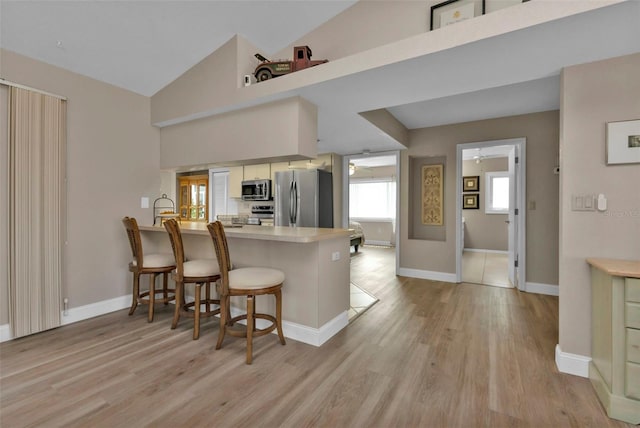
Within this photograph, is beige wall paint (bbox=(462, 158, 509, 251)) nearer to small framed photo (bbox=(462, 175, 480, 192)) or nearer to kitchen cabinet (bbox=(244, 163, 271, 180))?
small framed photo (bbox=(462, 175, 480, 192))

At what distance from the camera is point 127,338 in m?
2.53

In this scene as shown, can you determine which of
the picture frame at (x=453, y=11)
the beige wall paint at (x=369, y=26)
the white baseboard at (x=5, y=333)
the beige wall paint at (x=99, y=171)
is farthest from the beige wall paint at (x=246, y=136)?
the white baseboard at (x=5, y=333)

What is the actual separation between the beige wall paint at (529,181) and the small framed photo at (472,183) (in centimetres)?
340

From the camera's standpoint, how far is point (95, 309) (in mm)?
3051

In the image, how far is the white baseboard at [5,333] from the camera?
2.45m

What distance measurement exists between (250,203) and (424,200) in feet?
11.1

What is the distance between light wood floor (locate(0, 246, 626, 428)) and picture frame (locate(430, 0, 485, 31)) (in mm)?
2423

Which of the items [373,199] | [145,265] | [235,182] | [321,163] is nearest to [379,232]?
[373,199]

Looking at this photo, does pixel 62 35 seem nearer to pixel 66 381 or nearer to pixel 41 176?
pixel 41 176

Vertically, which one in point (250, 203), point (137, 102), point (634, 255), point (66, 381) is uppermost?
point (137, 102)

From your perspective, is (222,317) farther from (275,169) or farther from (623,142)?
(275,169)

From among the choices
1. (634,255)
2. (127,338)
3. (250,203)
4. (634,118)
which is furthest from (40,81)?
(634,255)

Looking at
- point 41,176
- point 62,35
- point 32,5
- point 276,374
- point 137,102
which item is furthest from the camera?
point 137,102

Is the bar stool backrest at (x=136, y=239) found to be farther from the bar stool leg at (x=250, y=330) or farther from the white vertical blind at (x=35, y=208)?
the bar stool leg at (x=250, y=330)
